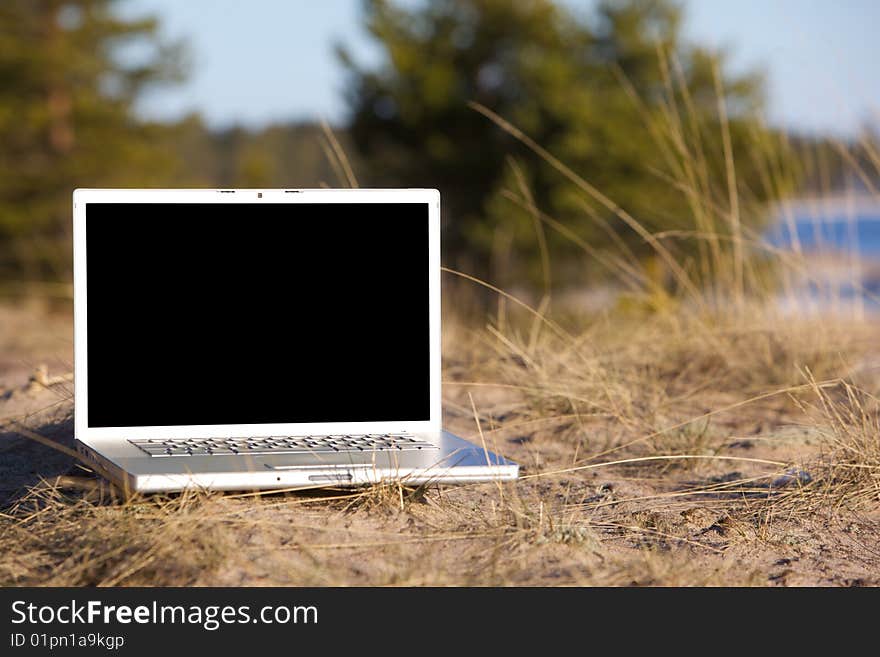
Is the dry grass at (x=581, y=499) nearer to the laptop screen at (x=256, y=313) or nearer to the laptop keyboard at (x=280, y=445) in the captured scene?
the laptop keyboard at (x=280, y=445)

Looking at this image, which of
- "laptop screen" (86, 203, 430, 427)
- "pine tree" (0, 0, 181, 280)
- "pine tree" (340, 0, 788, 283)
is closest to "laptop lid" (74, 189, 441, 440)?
"laptop screen" (86, 203, 430, 427)

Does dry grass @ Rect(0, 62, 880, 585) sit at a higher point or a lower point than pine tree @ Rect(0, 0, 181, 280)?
Answer: lower

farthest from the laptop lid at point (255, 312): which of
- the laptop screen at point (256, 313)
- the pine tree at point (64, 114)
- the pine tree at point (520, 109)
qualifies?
the pine tree at point (64, 114)

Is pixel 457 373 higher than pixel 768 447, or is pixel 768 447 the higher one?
pixel 457 373

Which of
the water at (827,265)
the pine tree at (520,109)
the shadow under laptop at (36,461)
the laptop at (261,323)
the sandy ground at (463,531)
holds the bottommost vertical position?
the sandy ground at (463,531)

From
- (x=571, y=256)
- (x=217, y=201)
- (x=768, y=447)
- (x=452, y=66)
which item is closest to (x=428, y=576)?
(x=217, y=201)

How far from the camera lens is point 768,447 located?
2963 millimetres

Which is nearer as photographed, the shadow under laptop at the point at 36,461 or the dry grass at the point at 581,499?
the dry grass at the point at 581,499

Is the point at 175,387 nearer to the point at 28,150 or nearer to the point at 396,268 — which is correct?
the point at 396,268

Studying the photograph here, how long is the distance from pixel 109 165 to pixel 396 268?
16660mm

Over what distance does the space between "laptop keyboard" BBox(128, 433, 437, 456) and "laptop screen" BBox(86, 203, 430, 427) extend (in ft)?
0.16

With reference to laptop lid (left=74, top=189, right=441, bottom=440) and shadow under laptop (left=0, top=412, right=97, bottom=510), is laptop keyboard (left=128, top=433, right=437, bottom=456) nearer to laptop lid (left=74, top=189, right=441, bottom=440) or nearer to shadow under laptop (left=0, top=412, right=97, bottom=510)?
laptop lid (left=74, top=189, right=441, bottom=440)

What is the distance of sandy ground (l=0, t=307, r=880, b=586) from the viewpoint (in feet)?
6.12

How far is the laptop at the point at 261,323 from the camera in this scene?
2186mm
